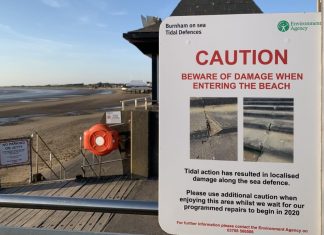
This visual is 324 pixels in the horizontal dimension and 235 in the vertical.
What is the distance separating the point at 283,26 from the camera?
1.79m

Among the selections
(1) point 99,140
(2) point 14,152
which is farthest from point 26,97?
(1) point 99,140

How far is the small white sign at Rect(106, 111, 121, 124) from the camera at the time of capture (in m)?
10.2

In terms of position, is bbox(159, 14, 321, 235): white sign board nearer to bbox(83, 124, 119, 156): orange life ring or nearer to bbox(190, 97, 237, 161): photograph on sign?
bbox(190, 97, 237, 161): photograph on sign

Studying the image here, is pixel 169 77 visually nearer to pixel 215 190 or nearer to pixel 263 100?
pixel 263 100

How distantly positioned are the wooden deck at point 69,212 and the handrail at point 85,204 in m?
4.26

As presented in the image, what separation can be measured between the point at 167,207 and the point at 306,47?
40.8 inches

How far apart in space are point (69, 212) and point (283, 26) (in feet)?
20.5

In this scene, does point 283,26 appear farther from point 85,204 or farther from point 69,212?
point 69,212

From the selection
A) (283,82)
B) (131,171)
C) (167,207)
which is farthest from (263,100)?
(131,171)

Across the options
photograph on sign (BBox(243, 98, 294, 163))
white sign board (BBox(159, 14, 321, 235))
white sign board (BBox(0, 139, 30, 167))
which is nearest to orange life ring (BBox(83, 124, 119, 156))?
white sign board (BBox(0, 139, 30, 167))

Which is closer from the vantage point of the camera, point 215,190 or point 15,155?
point 215,190

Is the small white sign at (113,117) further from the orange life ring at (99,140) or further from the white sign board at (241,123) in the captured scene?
the white sign board at (241,123)

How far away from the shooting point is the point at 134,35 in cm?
1091

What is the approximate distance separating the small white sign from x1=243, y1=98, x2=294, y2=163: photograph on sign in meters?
8.47
